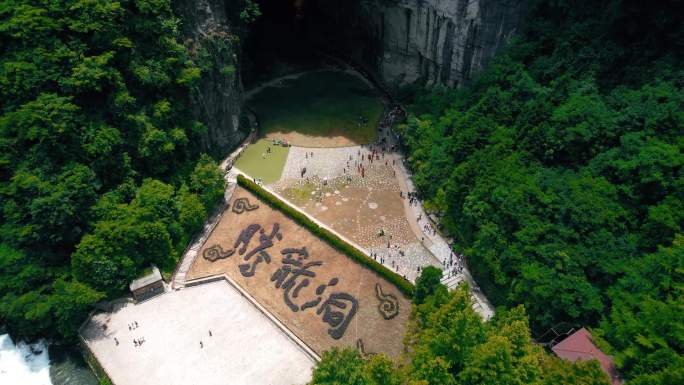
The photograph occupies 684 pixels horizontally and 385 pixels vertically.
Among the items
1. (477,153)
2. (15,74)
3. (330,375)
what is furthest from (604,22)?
(15,74)

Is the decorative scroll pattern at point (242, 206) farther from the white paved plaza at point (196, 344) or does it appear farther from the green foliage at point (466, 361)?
the green foliage at point (466, 361)

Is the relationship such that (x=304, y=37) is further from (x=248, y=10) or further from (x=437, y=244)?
(x=437, y=244)

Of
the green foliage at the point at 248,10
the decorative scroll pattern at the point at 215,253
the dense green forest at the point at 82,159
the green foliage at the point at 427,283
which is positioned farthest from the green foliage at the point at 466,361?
the green foliage at the point at 248,10

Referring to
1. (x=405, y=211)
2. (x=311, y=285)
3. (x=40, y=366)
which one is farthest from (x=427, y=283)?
(x=40, y=366)

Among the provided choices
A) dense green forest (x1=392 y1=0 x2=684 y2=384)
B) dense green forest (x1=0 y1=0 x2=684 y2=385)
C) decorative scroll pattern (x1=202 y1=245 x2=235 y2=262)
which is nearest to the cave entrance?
dense green forest (x1=0 y1=0 x2=684 y2=385)

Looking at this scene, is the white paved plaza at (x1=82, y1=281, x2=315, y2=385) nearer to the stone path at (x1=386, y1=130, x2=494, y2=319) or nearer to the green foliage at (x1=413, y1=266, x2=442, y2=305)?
the green foliage at (x1=413, y1=266, x2=442, y2=305)

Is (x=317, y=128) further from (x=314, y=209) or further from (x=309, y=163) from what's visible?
(x=314, y=209)
